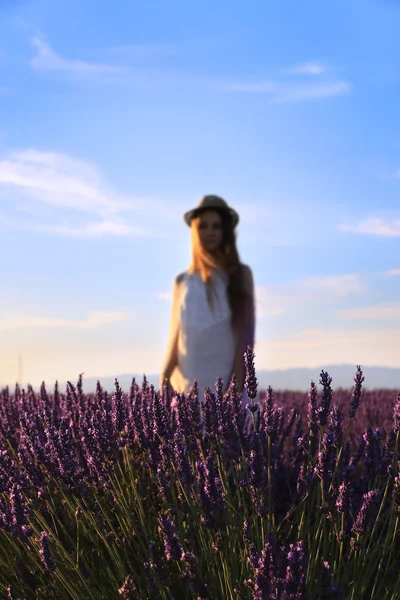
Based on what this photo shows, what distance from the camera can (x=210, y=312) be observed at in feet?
19.4

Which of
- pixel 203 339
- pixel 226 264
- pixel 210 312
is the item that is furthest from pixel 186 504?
pixel 226 264

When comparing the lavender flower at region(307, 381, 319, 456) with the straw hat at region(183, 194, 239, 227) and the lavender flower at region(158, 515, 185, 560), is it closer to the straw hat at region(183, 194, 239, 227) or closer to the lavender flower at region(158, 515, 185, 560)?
the lavender flower at region(158, 515, 185, 560)

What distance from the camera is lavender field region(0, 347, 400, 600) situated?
2.60 meters

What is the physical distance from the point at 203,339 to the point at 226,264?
0.69 m

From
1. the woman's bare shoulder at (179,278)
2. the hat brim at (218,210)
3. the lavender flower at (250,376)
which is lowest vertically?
the lavender flower at (250,376)

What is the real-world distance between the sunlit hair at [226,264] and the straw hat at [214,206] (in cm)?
4

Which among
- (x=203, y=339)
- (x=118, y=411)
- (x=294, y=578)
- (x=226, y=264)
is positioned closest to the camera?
(x=294, y=578)

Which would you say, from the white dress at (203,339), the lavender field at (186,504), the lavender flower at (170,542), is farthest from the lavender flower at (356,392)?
the white dress at (203,339)

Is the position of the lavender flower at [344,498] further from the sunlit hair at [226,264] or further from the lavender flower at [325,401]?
the sunlit hair at [226,264]

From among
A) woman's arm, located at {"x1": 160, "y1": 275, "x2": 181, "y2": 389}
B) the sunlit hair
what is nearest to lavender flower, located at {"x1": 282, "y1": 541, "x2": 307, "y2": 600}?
woman's arm, located at {"x1": 160, "y1": 275, "x2": 181, "y2": 389}

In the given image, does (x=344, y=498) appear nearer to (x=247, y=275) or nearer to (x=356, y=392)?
(x=356, y=392)

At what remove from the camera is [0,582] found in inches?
127

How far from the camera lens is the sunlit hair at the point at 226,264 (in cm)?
591

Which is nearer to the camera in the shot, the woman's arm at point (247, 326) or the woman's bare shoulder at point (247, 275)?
the woman's arm at point (247, 326)
